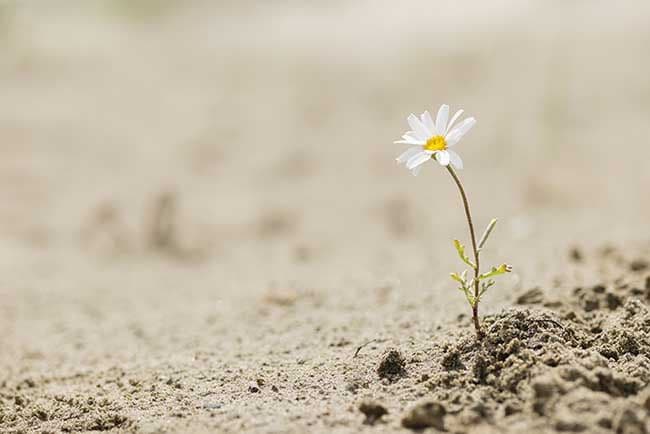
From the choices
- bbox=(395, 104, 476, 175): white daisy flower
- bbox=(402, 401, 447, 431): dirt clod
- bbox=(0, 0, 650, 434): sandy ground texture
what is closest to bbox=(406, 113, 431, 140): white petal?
bbox=(395, 104, 476, 175): white daisy flower

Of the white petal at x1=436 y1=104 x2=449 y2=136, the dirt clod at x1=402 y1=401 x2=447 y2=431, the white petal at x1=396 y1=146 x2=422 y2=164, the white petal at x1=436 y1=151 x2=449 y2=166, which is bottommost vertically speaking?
the dirt clod at x1=402 y1=401 x2=447 y2=431

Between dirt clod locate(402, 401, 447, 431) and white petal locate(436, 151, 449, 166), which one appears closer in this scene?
dirt clod locate(402, 401, 447, 431)

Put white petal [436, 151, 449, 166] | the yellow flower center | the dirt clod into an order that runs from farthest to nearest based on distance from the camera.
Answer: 1. the yellow flower center
2. white petal [436, 151, 449, 166]
3. the dirt clod

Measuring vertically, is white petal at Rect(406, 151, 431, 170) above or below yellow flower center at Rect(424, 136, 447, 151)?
below

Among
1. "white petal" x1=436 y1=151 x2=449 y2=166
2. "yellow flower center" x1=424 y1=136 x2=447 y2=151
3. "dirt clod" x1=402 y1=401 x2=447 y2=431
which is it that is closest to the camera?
"dirt clod" x1=402 y1=401 x2=447 y2=431

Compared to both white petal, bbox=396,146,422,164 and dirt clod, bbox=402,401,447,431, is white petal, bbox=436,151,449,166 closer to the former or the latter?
white petal, bbox=396,146,422,164

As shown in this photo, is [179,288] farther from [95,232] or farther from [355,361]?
[355,361]
